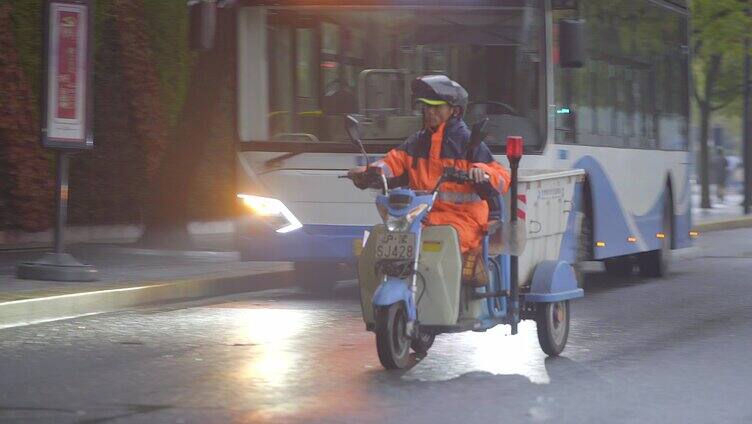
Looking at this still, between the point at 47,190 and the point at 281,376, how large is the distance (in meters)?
11.2

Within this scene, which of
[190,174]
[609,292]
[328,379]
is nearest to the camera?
[328,379]

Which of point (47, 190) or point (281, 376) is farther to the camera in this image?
point (47, 190)

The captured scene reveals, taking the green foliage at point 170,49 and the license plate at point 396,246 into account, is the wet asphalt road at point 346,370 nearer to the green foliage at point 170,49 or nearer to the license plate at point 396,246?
the license plate at point 396,246

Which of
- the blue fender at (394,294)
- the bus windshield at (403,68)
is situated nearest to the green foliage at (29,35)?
the bus windshield at (403,68)

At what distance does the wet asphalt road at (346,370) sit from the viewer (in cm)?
794

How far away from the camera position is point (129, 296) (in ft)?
45.1

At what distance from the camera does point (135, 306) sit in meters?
13.8

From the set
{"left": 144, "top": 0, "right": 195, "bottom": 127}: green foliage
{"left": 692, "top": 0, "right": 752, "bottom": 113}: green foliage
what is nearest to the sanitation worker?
{"left": 144, "top": 0, "right": 195, "bottom": 127}: green foliage

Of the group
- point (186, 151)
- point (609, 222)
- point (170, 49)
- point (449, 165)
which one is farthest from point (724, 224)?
point (449, 165)

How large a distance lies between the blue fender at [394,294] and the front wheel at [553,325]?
1.18 meters

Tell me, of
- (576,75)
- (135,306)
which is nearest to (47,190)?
Answer: (135,306)

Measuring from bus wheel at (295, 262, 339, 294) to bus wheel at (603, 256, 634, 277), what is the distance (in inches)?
157

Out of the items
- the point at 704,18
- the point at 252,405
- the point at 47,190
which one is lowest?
the point at 252,405

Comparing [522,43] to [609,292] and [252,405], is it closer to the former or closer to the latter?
[609,292]
